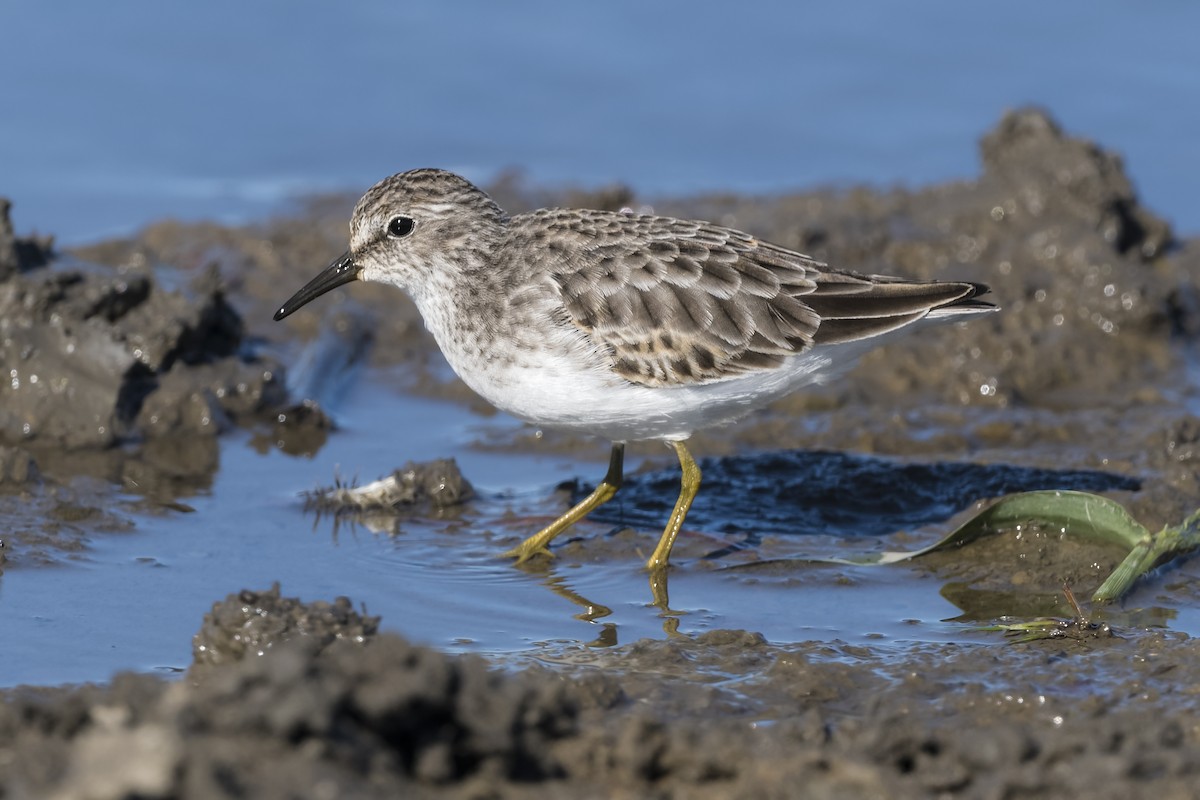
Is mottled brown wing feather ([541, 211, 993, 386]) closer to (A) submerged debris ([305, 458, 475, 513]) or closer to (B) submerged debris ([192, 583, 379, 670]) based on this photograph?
(A) submerged debris ([305, 458, 475, 513])

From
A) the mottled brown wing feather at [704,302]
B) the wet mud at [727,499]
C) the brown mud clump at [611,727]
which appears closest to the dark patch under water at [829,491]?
the wet mud at [727,499]

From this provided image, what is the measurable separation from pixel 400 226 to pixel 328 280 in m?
0.58

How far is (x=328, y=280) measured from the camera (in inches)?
333

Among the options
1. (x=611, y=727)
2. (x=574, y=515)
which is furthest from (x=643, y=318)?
(x=611, y=727)

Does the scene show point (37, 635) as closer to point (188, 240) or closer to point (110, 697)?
point (110, 697)

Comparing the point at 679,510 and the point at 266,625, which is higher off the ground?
the point at 679,510

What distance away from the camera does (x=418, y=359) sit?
429 inches

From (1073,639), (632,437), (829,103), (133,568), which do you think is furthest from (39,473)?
(829,103)

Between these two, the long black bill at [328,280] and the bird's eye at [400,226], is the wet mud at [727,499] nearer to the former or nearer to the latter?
the long black bill at [328,280]

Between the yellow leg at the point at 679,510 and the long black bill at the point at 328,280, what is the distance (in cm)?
202

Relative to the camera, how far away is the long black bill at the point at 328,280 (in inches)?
330

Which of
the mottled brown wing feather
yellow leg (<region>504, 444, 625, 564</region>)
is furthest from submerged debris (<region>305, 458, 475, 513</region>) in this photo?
the mottled brown wing feather

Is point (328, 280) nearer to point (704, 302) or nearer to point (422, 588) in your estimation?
point (422, 588)

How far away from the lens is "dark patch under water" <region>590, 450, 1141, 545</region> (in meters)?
8.29
